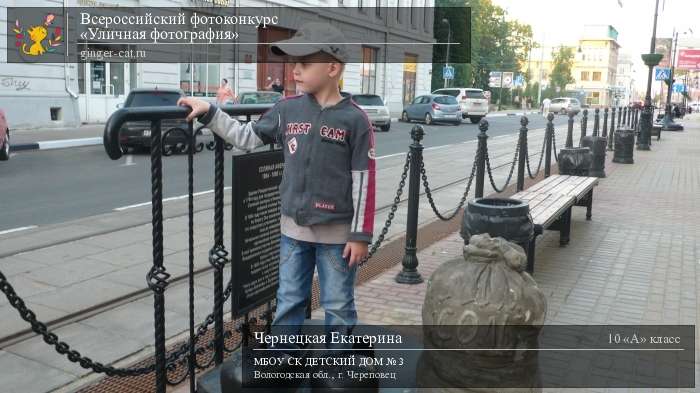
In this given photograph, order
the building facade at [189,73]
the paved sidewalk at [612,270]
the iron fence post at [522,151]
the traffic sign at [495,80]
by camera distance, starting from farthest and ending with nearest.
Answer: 1. the traffic sign at [495,80]
2. the building facade at [189,73]
3. the iron fence post at [522,151]
4. the paved sidewalk at [612,270]

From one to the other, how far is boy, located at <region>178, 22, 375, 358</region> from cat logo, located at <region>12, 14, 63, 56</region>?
1922 cm

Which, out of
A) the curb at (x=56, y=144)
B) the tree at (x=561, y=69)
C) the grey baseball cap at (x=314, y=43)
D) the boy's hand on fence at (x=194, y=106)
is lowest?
the curb at (x=56, y=144)

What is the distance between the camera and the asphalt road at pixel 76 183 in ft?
28.9

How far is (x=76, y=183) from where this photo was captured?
11273 mm

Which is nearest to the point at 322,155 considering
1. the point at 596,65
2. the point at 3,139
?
the point at 3,139

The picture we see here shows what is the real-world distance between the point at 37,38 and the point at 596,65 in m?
130

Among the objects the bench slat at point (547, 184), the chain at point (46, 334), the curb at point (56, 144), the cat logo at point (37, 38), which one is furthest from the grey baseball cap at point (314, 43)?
the cat logo at point (37, 38)

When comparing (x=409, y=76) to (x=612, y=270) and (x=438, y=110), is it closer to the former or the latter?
(x=438, y=110)

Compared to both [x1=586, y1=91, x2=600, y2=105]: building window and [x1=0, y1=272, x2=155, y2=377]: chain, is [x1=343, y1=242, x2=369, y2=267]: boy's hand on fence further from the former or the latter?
[x1=586, y1=91, x2=600, y2=105]: building window

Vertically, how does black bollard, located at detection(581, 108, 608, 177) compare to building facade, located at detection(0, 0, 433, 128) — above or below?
below

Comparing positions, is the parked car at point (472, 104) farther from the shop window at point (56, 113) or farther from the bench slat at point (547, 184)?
the bench slat at point (547, 184)

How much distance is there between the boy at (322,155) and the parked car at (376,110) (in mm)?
22135

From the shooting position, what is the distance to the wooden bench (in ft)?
19.4

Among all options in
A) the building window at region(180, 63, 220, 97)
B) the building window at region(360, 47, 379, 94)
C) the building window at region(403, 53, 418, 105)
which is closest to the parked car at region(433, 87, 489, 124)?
the building window at region(360, 47, 379, 94)
